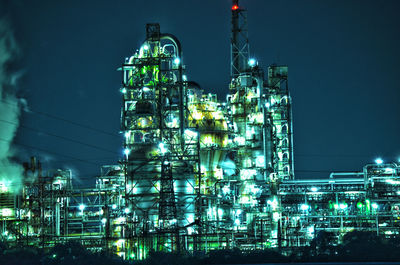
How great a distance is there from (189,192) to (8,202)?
14.9 meters

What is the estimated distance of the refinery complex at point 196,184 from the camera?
4572 centimetres

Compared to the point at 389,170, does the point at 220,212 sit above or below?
below

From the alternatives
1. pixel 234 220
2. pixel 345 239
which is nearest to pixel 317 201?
pixel 234 220

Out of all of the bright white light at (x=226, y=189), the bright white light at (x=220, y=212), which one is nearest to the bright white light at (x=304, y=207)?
the bright white light at (x=220, y=212)

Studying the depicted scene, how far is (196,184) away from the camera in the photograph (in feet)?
163

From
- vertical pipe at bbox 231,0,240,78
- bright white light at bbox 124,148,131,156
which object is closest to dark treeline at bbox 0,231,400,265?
bright white light at bbox 124,148,131,156

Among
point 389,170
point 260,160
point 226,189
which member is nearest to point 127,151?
point 226,189

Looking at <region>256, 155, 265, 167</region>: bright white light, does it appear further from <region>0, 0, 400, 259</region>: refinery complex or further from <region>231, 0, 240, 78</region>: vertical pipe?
<region>231, 0, 240, 78</region>: vertical pipe

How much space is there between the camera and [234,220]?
52.9 metres

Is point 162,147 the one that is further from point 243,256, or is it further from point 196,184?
point 243,256

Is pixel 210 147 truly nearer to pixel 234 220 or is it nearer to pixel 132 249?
pixel 234 220

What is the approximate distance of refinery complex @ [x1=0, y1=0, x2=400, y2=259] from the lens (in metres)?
45.7

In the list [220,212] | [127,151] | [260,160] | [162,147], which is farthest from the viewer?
[260,160]

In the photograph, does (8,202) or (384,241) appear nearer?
(384,241)
